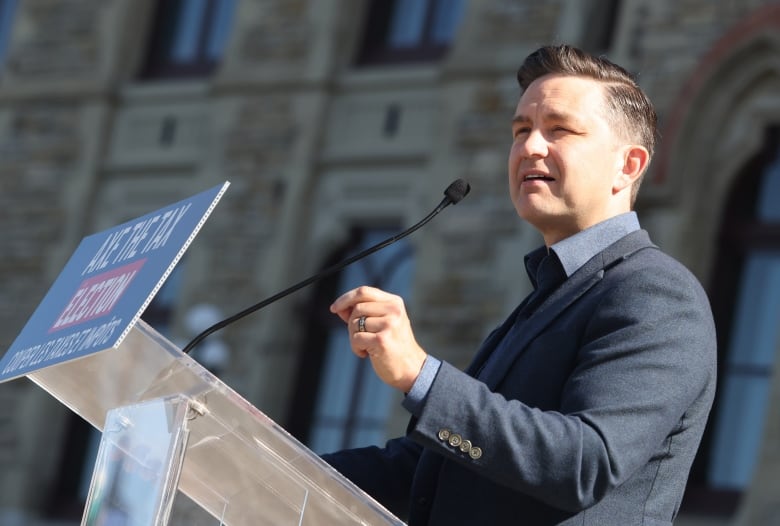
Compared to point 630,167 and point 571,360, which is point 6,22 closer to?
point 630,167

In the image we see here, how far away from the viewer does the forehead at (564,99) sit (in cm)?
322

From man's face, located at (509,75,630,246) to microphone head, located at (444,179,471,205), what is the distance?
0.22 meters

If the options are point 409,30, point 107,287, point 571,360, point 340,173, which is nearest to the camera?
point 571,360

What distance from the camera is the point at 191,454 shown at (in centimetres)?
310

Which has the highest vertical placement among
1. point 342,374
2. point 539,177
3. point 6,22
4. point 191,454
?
point 539,177

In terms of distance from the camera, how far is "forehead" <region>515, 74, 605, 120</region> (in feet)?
10.6

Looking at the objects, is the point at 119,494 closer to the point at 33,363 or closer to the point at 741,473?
the point at 33,363

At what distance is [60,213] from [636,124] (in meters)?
13.8

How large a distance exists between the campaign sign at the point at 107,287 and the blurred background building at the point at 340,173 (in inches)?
346

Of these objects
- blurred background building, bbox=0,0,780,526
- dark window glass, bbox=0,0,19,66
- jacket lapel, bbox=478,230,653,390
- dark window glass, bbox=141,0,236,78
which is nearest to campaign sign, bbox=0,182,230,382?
jacket lapel, bbox=478,230,653,390

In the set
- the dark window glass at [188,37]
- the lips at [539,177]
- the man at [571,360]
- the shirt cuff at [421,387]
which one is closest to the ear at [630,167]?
the man at [571,360]

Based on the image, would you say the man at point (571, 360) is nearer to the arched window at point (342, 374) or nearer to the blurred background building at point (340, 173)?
the blurred background building at point (340, 173)

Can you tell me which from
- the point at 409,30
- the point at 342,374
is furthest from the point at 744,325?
the point at 409,30

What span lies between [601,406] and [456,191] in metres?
0.75
